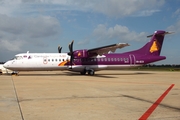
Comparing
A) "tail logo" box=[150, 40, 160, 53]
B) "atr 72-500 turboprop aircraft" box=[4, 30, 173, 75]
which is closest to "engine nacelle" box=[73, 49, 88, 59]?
"atr 72-500 turboprop aircraft" box=[4, 30, 173, 75]

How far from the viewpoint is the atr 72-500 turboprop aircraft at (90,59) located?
23484mm

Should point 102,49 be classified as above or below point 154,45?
below

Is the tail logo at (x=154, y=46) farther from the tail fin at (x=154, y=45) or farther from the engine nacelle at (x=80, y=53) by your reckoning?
the engine nacelle at (x=80, y=53)

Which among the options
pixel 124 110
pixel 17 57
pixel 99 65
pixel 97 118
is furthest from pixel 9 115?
pixel 99 65

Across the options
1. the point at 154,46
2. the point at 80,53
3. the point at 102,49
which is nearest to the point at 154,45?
the point at 154,46

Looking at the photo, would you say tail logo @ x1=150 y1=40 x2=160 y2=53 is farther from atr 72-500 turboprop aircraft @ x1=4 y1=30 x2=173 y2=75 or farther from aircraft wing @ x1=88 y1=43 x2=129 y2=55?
aircraft wing @ x1=88 y1=43 x2=129 y2=55

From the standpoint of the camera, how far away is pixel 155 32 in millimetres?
27938

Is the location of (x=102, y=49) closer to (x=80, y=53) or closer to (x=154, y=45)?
(x=80, y=53)

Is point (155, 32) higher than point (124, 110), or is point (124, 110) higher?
point (155, 32)

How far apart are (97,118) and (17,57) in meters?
20.5

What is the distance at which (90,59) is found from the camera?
26.0 m

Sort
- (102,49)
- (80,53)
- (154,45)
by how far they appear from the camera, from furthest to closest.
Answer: (154,45)
(80,53)
(102,49)

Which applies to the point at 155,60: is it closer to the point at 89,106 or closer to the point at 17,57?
the point at 17,57

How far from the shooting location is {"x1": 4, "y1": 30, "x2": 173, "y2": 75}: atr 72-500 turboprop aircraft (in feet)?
77.0
